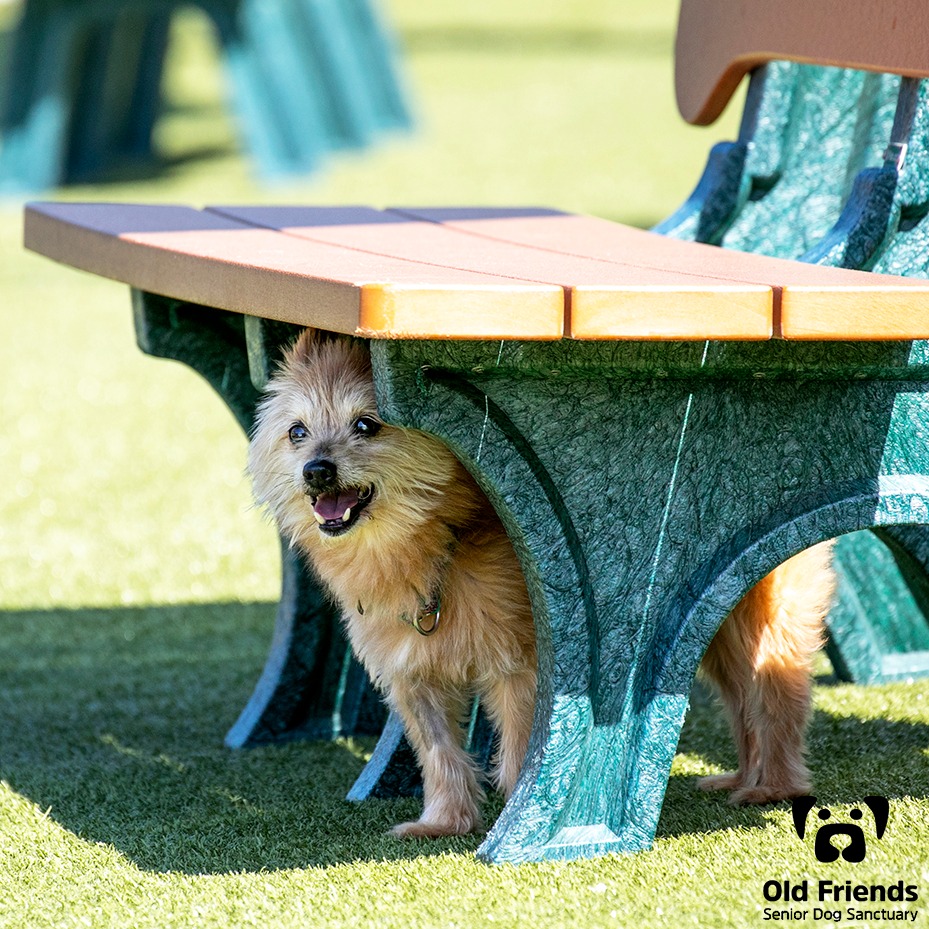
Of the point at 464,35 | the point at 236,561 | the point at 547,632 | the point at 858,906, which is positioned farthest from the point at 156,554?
the point at 464,35

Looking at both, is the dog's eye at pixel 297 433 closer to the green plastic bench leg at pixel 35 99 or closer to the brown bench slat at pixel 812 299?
the brown bench slat at pixel 812 299

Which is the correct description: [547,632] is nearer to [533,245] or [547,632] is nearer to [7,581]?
[533,245]

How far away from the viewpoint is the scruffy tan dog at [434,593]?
2834 mm

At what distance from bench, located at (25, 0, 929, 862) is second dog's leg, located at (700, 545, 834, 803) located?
0.67ft

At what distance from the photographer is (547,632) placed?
2.65m

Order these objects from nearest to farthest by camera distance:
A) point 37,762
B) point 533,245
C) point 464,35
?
point 533,245, point 37,762, point 464,35

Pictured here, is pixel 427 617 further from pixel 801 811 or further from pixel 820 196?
pixel 820 196

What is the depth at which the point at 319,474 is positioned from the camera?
2793 millimetres

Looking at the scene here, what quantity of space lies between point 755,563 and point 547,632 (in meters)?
0.39

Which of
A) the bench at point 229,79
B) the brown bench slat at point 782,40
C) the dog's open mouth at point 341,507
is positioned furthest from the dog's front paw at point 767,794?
the bench at point 229,79

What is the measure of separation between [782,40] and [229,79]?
9128 millimetres

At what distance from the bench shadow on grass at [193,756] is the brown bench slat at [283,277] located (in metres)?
1.04

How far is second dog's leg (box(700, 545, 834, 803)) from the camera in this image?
3062mm

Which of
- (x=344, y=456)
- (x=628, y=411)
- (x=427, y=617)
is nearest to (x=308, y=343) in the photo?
(x=344, y=456)
